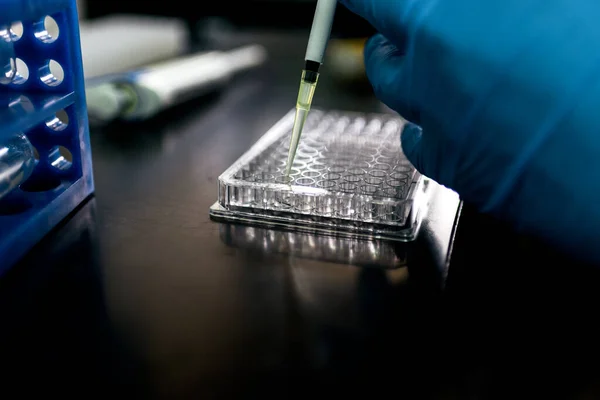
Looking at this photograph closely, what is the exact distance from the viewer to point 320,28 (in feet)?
2.08

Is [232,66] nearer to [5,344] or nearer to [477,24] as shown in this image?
[477,24]

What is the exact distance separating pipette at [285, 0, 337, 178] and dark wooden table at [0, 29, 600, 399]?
153 mm

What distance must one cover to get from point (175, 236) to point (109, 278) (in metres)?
0.11

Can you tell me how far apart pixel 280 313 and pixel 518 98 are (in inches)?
11.9

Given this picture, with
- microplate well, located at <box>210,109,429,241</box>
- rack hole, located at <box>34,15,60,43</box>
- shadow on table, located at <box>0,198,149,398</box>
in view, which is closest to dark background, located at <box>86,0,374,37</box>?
microplate well, located at <box>210,109,429,241</box>

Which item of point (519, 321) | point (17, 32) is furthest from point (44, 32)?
point (519, 321)

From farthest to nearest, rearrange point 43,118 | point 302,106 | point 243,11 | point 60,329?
point 243,11 < point 302,106 < point 43,118 < point 60,329

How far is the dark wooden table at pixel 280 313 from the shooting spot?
1.38 feet

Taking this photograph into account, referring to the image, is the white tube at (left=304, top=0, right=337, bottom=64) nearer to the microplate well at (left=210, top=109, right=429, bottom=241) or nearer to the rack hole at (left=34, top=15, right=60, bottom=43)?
the microplate well at (left=210, top=109, right=429, bottom=241)

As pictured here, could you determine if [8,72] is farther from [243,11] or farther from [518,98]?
[243,11]

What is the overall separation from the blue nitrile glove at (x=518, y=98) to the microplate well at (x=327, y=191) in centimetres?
10

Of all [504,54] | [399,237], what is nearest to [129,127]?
[399,237]

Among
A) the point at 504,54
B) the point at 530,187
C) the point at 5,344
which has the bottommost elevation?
the point at 5,344

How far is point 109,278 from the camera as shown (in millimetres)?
559
